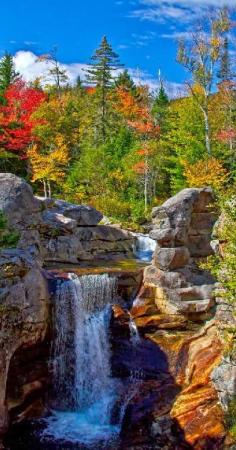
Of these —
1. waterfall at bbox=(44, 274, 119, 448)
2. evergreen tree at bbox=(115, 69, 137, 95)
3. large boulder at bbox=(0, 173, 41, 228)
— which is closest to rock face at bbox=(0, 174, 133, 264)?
large boulder at bbox=(0, 173, 41, 228)

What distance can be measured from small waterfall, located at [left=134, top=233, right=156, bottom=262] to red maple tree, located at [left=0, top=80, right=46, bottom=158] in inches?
507

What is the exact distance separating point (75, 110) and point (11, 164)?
671 inches

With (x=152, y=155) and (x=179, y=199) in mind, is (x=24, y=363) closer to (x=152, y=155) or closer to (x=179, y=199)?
(x=179, y=199)

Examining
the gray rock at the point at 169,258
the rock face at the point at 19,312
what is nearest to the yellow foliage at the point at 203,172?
the gray rock at the point at 169,258

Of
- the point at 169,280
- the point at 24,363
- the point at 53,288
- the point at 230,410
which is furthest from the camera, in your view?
the point at 169,280

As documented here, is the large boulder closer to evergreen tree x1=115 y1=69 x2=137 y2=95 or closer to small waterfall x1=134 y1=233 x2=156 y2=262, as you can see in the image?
small waterfall x1=134 y1=233 x2=156 y2=262

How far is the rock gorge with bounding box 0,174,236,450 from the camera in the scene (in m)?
15.7

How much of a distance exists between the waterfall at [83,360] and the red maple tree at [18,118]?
67.4ft

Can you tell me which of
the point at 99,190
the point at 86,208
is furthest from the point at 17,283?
the point at 99,190

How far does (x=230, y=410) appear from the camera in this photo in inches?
574

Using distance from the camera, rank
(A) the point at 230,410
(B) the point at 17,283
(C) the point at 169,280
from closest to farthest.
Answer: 1. (A) the point at 230,410
2. (B) the point at 17,283
3. (C) the point at 169,280

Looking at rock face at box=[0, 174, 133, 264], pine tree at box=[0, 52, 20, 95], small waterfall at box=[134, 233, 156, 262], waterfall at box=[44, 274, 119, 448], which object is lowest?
waterfall at box=[44, 274, 119, 448]

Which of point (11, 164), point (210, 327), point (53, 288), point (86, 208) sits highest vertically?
point (11, 164)

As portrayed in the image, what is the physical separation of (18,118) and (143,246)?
57.3ft
